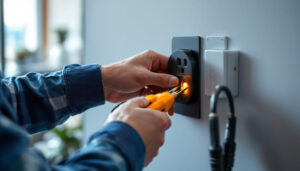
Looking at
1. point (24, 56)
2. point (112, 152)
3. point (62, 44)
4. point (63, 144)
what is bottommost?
point (63, 144)

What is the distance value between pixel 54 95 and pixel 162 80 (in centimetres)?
21

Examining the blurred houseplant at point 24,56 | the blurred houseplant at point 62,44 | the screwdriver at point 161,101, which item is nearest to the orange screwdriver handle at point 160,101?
the screwdriver at point 161,101

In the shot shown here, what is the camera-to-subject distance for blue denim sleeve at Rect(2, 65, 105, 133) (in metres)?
0.52

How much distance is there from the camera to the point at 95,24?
→ 0.75m

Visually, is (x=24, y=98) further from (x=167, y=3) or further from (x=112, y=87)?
(x=167, y=3)

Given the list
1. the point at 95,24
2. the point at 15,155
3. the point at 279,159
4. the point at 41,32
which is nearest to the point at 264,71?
the point at 279,159

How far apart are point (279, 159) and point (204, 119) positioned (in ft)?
0.46

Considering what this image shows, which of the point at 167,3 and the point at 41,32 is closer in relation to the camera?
the point at 167,3

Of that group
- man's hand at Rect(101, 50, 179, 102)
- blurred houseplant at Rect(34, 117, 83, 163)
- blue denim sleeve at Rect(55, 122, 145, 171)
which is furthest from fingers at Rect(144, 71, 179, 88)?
blurred houseplant at Rect(34, 117, 83, 163)

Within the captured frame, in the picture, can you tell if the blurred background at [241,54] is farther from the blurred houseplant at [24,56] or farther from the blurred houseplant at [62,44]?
the blurred houseplant at [62,44]

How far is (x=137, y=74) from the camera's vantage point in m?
0.52

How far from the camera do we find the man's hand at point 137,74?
0.51 metres

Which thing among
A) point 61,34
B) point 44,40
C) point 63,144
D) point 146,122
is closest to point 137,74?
point 146,122

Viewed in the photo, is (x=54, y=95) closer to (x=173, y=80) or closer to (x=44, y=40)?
(x=173, y=80)
